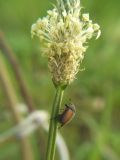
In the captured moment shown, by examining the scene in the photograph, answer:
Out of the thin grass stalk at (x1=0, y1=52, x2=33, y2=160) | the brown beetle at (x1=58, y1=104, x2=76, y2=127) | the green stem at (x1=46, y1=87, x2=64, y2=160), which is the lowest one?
the green stem at (x1=46, y1=87, x2=64, y2=160)

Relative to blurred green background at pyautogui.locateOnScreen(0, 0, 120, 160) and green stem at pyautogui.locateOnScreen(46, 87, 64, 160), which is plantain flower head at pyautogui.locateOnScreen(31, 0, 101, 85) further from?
blurred green background at pyautogui.locateOnScreen(0, 0, 120, 160)

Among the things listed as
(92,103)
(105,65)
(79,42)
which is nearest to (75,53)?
(79,42)

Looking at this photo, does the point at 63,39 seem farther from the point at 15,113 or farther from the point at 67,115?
the point at 15,113

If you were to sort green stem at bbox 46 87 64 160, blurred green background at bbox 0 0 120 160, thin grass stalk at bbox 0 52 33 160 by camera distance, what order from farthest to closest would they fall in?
blurred green background at bbox 0 0 120 160 < thin grass stalk at bbox 0 52 33 160 < green stem at bbox 46 87 64 160

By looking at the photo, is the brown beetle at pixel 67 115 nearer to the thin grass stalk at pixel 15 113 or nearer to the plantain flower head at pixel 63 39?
the plantain flower head at pixel 63 39

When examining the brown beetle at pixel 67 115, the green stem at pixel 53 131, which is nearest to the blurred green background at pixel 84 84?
the brown beetle at pixel 67 115

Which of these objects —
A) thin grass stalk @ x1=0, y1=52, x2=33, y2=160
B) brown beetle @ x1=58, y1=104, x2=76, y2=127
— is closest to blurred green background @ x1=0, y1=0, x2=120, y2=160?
thin grass stalk @ x1=0, y1=52, x2=33, y2=160
